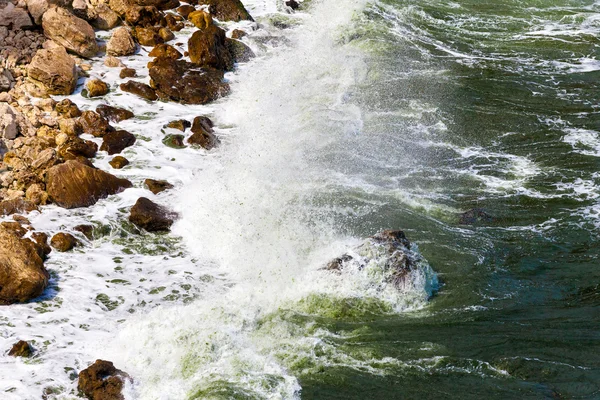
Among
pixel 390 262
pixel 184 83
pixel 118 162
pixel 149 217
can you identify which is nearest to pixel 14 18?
pixel 184 83

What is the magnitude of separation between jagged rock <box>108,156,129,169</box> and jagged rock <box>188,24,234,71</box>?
16.6 feet

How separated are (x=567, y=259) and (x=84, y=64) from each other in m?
12.7

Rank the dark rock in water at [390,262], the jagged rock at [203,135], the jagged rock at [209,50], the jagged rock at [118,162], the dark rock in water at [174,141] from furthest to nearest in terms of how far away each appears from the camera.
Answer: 1. the jagged rock at [209,50]
2. the jagged rock at [203,135]
3. the dark rock in water at [174,141]
4. the jagged rock at [118,162]
5. the dark rock in water at [390,262]

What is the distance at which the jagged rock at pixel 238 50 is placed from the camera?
21.0 metres

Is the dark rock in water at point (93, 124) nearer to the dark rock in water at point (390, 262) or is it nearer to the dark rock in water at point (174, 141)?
the dark rock in water at point (174, 141)

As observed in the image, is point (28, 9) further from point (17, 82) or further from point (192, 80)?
point (192, 80)

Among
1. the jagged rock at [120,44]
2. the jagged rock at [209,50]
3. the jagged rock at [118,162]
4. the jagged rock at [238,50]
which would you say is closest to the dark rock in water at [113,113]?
the jagged rock at [118,162]

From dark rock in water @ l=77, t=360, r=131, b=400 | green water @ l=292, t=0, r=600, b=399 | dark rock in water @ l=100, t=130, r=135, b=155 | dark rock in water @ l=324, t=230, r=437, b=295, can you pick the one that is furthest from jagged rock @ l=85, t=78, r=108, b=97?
dark rock in water @ l=77, t=360, r=131, b=400

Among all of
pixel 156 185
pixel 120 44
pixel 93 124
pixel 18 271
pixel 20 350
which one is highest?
pixel 120 44

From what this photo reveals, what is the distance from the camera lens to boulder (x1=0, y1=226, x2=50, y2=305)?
11.3 metres

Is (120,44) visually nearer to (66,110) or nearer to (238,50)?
(238,50)

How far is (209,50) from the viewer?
19.7 metres

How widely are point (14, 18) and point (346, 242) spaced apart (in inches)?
431

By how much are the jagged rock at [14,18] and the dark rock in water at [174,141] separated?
508 centimetres
